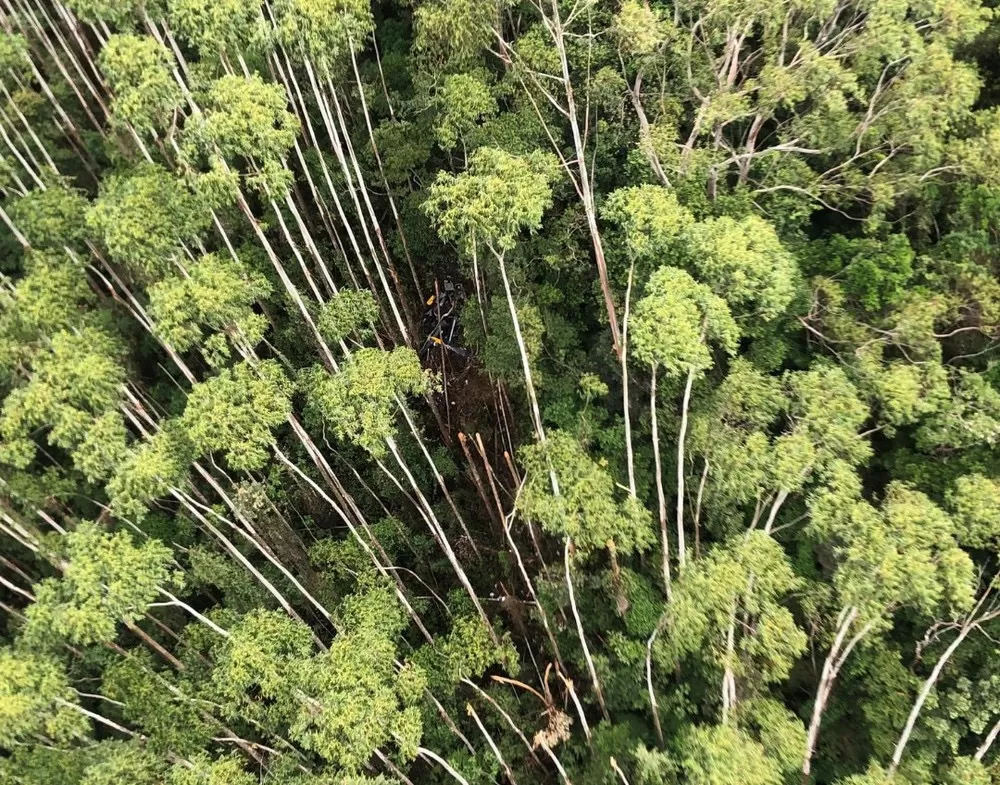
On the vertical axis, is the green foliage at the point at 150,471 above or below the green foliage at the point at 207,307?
below

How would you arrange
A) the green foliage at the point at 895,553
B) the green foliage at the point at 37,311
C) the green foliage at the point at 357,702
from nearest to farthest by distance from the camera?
the green foliage at the point at 895,553 → the green foliage at the point at 357,702 → the green foliage at the point at 37,311

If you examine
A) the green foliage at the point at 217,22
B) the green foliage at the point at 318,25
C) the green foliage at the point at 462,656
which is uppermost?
the green foliage at the point at 217,22

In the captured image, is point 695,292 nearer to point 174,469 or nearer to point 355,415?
point 355,415

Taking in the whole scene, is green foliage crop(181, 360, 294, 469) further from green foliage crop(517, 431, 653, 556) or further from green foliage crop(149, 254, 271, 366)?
green foliage crop(517, 431, 653, 556)

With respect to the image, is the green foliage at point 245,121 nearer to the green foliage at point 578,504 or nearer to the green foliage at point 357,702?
the green foliage at point 578,504

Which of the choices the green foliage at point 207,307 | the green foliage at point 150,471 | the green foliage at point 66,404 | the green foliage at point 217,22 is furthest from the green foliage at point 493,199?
the green foliage at point 66,404

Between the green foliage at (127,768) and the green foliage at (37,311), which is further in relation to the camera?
the green foliage at (37,311)

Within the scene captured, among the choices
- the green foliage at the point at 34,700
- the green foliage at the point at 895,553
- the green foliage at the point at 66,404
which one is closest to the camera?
the green foliage at the point at 895,553
